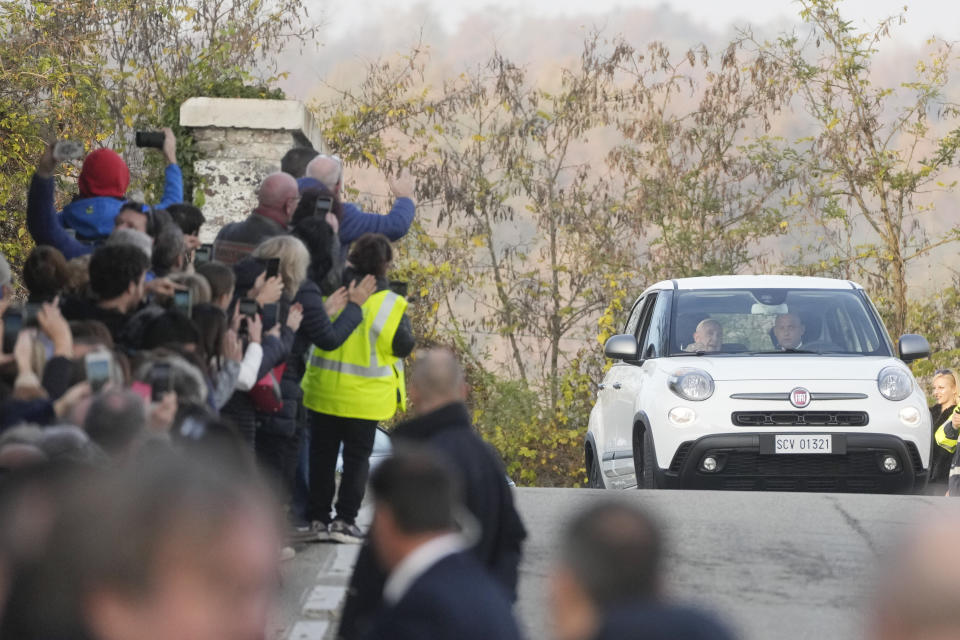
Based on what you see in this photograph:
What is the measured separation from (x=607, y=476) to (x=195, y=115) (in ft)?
14.6

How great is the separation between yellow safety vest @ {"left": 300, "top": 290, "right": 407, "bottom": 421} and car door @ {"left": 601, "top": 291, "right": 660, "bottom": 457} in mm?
3899

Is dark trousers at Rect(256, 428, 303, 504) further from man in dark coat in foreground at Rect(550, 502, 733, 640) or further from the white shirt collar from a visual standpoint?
man in dark coat in foreground at Rect(550, 502, 733, 640)

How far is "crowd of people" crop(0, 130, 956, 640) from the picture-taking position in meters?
1.80

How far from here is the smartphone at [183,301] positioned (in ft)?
20.7

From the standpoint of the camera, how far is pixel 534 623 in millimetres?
7129

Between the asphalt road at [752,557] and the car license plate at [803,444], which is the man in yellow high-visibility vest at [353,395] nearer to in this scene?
the asphalt road at [752,557]

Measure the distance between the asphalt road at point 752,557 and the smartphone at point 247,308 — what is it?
1.26 metres

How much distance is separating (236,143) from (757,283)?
4.04m

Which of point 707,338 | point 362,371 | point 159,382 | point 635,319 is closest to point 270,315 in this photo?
point 362,371

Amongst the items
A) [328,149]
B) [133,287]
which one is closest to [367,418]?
[133,287]

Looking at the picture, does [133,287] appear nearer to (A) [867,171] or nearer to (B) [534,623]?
(B) [534,623]

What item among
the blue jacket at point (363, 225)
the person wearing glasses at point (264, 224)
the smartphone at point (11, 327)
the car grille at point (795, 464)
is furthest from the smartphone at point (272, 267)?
the car grille at point (795, 464)

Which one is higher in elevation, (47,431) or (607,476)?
(47,431)

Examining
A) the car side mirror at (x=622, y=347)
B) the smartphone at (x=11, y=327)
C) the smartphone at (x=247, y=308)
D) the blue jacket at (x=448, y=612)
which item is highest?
the smartphone at (x=11, y=327)
